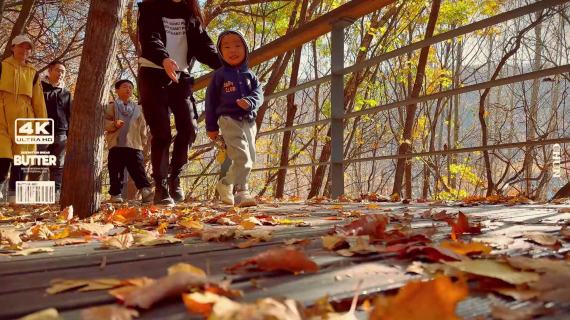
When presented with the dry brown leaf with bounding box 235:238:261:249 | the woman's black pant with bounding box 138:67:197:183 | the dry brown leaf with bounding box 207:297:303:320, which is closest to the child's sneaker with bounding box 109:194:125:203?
the woman's black pant with bounding box 138:67:197:183

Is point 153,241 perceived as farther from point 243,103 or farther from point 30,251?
point 243,103

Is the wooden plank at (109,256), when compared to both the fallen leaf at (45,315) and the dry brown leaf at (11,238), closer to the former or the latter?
the dry brown leaf at (11,238)

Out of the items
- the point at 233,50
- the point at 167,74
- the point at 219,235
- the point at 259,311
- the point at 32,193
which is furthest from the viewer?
the point at 32,193

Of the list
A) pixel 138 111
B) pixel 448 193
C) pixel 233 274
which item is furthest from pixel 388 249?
pixel 448 193

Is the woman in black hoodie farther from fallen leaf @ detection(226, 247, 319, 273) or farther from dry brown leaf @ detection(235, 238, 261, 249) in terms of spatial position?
fallen leaf @ detection(226, 247, 319, 273)

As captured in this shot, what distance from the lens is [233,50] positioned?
352 centimetres

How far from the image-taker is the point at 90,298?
69 centimetres

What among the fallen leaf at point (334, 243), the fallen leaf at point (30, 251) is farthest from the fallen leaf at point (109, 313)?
the fallen leaf at point (30, 251)

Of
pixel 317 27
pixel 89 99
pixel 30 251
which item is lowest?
pixel 30 251

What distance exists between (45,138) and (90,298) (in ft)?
16.2

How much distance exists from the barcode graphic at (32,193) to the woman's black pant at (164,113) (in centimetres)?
196

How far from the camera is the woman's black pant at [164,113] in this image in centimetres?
319

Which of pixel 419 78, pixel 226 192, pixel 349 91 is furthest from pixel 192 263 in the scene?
pixel 349 91

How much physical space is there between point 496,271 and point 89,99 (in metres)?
1.99
